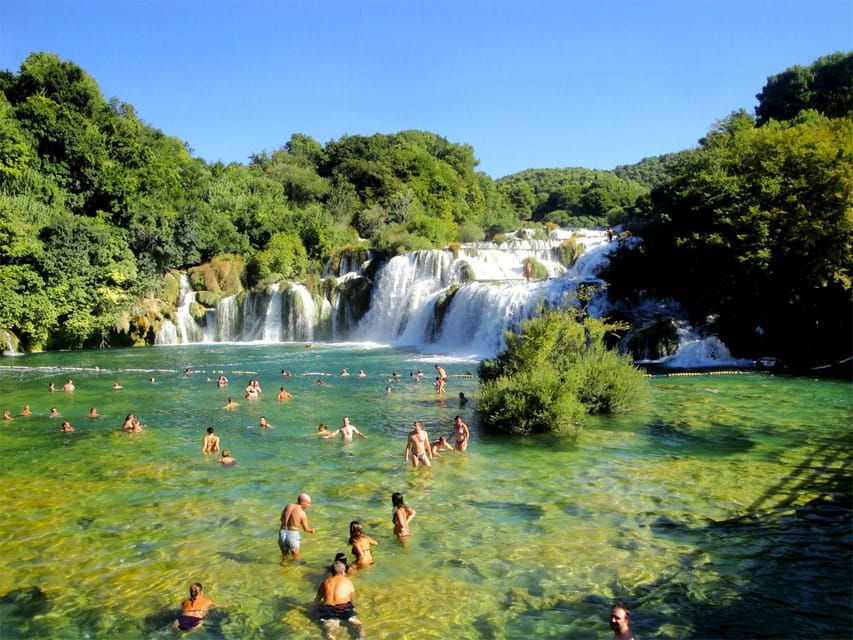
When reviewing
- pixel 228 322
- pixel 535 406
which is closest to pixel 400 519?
pixel 535 406

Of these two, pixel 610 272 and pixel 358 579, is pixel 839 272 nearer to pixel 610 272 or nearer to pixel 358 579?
Result: pixel 610 272

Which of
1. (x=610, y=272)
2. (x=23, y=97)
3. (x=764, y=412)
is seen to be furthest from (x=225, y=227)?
(x=764, y=412)

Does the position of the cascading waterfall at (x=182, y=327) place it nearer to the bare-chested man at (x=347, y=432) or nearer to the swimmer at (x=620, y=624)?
the bare-chested man at (x=347, y=432)

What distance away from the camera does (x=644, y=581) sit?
7641mm

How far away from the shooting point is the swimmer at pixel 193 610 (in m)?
6.92

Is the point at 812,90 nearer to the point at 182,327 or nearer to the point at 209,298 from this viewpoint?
the point at 209,298

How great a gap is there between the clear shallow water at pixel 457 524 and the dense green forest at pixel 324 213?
712 centimetres

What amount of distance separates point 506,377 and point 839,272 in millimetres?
13450

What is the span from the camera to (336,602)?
7.02 m

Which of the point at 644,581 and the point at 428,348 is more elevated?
the point at 428,348

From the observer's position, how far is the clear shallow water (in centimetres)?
707

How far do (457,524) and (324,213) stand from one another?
50547mm

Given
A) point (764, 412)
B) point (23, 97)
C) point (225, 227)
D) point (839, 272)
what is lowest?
point (764, 412)

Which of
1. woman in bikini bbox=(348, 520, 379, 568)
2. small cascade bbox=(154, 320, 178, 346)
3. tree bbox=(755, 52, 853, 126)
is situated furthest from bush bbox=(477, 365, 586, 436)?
tree bbox=(755, 52, 853, 126)
